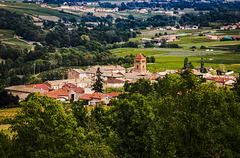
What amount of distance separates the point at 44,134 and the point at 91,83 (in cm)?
4928

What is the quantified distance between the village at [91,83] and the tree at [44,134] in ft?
87.6

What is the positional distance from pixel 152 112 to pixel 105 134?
11.8ft

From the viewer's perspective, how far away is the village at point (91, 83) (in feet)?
187

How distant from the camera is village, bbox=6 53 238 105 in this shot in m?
57.1

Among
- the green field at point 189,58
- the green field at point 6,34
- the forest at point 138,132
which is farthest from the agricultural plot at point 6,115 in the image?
the green field at point 6,34

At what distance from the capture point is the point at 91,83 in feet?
230

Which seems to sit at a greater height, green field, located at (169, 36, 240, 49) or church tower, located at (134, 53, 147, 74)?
green field, located at (169, 36, 240, 49)

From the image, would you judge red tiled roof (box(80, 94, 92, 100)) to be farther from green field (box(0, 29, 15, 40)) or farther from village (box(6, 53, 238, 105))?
green field (box(0, 29, 15, 40))

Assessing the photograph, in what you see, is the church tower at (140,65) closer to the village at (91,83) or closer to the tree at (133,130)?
the village at (91,83)

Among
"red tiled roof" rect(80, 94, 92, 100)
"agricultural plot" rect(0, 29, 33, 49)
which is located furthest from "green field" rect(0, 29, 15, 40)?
"red tiled roof" rect(80, 94, 92, 100)

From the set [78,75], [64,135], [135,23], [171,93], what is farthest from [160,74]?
[135,23]

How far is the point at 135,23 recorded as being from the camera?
608ft

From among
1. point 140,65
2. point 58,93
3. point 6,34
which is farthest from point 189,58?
point 6,34

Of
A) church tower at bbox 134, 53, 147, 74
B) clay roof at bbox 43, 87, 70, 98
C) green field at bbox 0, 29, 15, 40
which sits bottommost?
clay roof at bbox 43, 87, 70, 98
